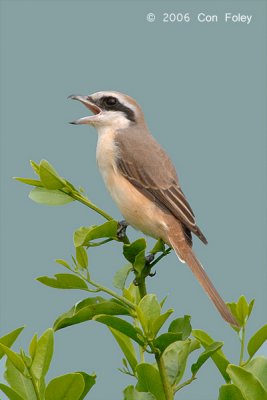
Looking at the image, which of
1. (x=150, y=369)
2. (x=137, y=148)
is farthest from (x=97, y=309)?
(x=137, y=148)

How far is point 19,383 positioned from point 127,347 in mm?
665

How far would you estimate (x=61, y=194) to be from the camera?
3801 mm

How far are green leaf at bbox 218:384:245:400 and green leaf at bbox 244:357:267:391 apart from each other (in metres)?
0.21

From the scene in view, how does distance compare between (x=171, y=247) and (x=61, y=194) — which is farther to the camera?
(x=171, y=247)

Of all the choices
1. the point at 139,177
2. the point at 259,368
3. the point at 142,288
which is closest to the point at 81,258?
the point at 142,288

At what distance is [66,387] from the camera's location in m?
3.21

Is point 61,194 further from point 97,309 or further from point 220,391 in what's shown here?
point 220,391

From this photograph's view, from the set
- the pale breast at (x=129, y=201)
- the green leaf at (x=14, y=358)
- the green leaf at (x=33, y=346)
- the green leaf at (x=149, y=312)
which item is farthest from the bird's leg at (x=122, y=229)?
the green leaf at (x=14, y=358)

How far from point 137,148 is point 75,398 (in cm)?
202

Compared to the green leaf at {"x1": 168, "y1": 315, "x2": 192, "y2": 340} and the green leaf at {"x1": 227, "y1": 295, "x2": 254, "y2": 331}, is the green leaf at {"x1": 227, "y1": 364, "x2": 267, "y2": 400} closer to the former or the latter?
the green leaf at {"x1": 168, "y1": 315, "x2": 192, "y2": 340}

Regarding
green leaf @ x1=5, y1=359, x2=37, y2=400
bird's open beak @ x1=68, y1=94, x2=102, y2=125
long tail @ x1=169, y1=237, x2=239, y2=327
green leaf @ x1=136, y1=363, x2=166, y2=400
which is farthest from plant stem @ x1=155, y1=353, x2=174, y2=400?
bird's open beak @ x1=68, y1=94, x2=102, y2=125

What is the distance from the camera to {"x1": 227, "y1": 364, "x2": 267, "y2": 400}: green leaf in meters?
3.26

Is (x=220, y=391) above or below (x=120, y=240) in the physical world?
below

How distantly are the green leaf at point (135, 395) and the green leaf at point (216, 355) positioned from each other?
0.39 metres
